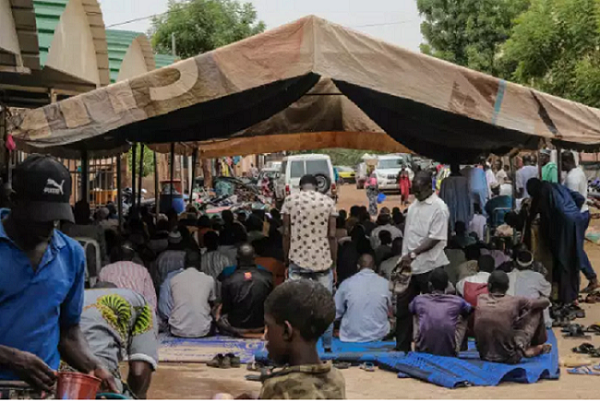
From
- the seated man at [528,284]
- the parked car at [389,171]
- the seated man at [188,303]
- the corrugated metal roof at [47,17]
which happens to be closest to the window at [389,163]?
the parked car at [389,171]

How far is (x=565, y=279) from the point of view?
1127 centimetres

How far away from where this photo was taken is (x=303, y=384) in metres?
3.24

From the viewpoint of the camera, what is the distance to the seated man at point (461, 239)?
11.2m

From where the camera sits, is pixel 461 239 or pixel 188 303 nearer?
pixel 188 303

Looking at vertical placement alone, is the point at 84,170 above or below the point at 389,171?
below

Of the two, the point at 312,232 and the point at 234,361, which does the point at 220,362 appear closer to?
the point at 234,361

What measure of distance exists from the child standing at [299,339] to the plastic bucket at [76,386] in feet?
1.87

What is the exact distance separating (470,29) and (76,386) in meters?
33.0

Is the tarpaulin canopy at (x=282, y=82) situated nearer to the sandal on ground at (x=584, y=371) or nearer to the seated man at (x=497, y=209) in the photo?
the sandal on ground at (x=584, y=371)

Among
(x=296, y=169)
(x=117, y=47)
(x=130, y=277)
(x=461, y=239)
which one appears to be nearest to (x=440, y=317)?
(x=130, y=277)

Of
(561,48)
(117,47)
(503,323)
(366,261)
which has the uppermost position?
(561,48)

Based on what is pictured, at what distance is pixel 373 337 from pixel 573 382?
83.2 inches

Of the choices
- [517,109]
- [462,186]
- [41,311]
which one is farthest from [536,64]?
[41,311]

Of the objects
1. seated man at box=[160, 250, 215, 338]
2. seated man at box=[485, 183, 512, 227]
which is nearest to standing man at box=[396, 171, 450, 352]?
seated man at box=[160, 250, 215, 338]
